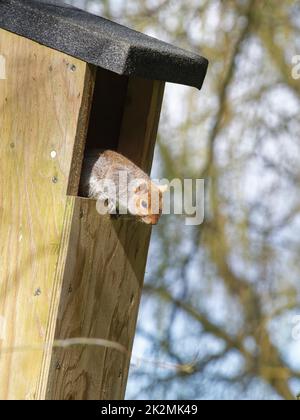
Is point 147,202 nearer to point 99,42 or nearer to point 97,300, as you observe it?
point 97,300

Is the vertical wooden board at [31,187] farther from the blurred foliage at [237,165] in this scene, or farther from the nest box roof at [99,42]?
the blurred foliage at [237,165]

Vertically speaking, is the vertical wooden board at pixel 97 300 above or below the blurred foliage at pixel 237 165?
below

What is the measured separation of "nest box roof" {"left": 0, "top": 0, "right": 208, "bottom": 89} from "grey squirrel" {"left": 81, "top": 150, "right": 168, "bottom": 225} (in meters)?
0.38

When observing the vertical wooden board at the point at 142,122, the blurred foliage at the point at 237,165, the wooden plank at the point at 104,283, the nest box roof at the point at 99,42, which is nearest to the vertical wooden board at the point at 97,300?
the wooden plank at the point at 104,283

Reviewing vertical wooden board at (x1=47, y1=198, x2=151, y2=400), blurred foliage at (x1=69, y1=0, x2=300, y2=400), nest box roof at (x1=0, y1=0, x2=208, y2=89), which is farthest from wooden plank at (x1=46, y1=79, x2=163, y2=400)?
blurred foliage at (x1=69, y1=0, x2=300, y2=400)

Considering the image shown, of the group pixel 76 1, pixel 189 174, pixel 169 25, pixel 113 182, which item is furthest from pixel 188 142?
pixel 113 182

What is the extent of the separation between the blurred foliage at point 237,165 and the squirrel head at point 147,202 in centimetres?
232

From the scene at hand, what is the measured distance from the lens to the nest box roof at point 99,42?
2.86 m

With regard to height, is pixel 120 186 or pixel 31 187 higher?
pixel 120 186

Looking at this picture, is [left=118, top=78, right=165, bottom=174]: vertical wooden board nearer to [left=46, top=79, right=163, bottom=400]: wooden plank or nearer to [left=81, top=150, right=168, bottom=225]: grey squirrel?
[left=46, top=79, right=163, bottom=400]: wooden plank

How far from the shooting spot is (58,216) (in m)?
2.93

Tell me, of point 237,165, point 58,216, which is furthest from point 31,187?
point 237,165

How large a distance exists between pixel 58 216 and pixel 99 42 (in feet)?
2.04

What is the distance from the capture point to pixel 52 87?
300 centimetres
